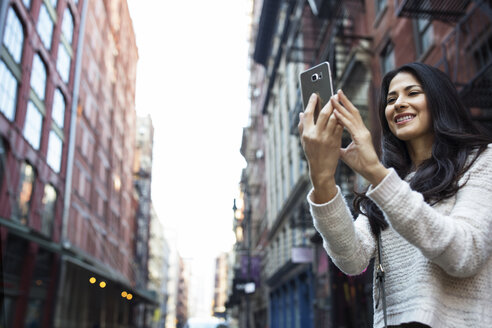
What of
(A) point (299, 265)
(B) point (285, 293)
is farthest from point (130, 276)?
(A) point (299, 265)

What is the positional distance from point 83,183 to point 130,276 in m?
26.8

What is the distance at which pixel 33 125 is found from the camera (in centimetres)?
2539

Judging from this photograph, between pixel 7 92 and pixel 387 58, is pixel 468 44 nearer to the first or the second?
pixel 387 58

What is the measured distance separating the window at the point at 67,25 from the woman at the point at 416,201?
3033 centimetres

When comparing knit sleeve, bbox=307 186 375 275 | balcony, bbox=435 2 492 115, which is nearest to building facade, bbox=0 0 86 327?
balcony, bbox=435 2 492 115

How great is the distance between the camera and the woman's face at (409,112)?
2.17 metres

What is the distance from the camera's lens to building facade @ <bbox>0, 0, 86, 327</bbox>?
21.8 m

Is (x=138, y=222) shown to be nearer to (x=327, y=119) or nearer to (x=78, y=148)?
(x=78, y=148)

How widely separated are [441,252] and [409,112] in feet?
2.21

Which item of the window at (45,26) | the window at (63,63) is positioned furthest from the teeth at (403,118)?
the window at (63,63)

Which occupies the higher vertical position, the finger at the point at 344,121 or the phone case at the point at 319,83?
the phone case at the point at 319,83

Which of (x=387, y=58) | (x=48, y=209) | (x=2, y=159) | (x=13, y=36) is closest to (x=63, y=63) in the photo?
(x=13, y=36)

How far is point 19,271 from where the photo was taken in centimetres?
2402

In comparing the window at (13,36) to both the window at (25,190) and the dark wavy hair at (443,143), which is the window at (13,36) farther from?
the dark wavy hair at (443,143)
